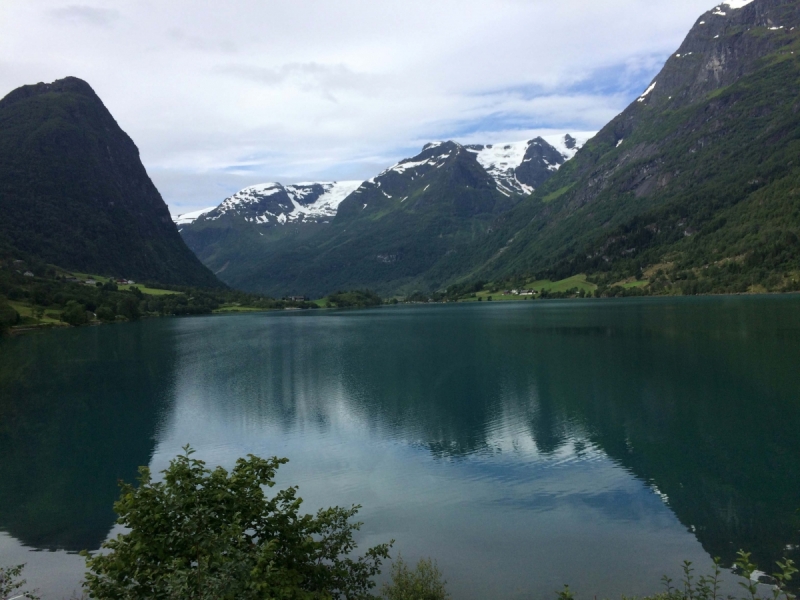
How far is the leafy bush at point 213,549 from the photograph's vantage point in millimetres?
9344

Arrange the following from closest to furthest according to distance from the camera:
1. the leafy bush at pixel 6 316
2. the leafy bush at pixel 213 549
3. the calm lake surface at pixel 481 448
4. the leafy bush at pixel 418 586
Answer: the leafy bush at pixel 213 549 < the leafy bush at pixel 418 586 < the calm lake surface at pixel 481 448 < the leafy bush at pixel 6 316

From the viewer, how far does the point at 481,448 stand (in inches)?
1148

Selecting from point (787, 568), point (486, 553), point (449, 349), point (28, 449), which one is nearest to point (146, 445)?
point (28, 449)

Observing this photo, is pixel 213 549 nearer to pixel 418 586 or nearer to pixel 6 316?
pixel 418 586

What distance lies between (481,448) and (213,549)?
20.7m

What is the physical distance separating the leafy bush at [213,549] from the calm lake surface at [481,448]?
5.61 metres

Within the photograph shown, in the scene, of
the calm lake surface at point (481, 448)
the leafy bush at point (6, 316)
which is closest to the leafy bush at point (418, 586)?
the calm lake surface at point (481, 448)

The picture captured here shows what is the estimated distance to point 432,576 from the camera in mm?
14711

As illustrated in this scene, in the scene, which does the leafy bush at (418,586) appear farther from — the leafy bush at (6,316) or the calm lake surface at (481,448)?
the leafy bush at (6,316)

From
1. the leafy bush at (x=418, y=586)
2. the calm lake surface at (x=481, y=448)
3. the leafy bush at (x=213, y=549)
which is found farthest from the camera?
the calm lake surface at (x=481, y=448)

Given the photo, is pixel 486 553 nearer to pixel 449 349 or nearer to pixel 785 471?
pixel 785 471

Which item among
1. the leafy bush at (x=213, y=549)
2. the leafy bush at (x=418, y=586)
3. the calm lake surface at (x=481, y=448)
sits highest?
the leafy bush at (x=213, y=549)

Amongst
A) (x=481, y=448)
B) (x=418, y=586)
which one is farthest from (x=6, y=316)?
(x=418, y=586)

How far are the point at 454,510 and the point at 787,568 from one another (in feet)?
41.6
